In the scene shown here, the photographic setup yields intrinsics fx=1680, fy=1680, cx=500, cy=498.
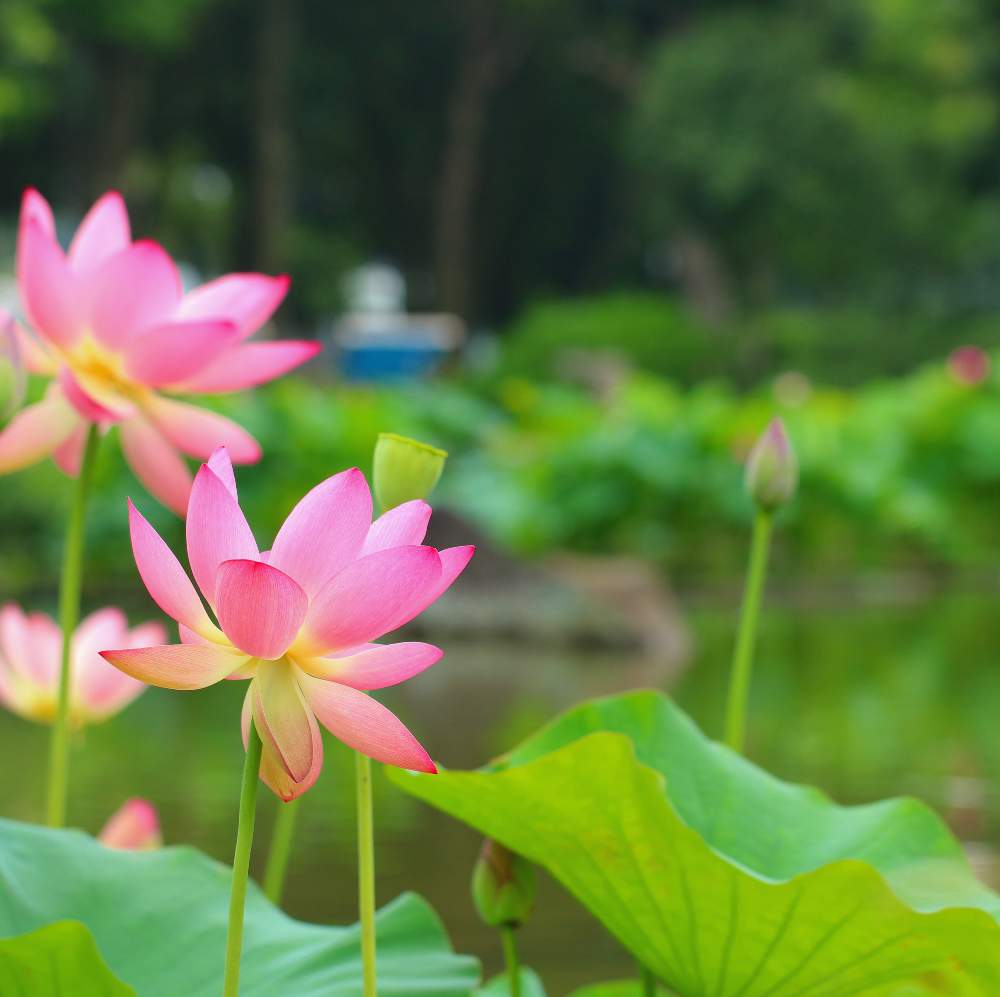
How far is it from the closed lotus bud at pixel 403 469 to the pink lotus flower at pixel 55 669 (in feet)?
1.07

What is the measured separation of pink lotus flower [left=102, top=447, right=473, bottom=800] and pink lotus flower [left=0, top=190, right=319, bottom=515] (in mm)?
220

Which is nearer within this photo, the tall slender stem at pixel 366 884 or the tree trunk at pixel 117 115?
the tall slender stem at pixel 366 884

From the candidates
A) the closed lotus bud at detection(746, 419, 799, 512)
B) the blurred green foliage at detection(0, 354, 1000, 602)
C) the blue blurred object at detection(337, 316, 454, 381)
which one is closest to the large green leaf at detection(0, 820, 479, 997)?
the closed lotus bud at detection(746, 419, 799, 512)

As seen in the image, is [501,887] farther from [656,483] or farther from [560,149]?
[560,149]

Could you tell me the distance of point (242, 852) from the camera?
45cm

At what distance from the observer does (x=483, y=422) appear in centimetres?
571

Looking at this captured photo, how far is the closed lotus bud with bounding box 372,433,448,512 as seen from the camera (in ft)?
1.96

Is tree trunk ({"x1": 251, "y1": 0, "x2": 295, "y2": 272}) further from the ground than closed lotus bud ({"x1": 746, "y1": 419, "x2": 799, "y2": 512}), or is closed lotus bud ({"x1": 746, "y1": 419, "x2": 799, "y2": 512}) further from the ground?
tree trunk ({"x1": 251, "y1": 0, "x2": 295, "y2": 272})

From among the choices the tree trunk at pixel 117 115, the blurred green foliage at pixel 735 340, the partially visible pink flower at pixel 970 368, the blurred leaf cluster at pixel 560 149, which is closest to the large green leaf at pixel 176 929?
the partially visible pink flower at pixel 970 368

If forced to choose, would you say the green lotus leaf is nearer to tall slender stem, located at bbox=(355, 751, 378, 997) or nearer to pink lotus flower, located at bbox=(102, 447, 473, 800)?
tall slender stem, located at bbox=(355, 751, 378, 997)

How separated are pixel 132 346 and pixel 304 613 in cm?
28

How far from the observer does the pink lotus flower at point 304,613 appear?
1.45 feet

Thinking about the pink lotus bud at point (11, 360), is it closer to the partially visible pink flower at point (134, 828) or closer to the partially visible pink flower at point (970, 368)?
the partially visible pink flower at point (134, 828)

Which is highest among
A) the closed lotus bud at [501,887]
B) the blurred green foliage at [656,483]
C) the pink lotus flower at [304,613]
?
the blurred green foliage at [656,483]
